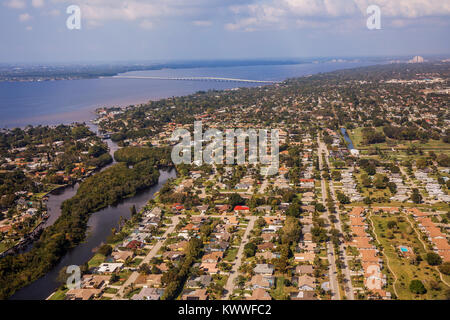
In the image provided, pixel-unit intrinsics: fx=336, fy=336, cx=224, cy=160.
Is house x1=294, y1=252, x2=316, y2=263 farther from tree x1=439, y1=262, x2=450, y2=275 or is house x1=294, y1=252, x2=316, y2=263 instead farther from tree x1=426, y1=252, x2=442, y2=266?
tree x1=439, y1=262, x2=450, y2=275

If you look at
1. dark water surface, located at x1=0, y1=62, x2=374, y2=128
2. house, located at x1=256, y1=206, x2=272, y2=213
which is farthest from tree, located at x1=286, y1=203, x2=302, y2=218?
dark water surface, located at x1=0, y1=62, x2=374, y2=128

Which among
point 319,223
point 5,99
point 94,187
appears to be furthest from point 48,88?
point 319,223

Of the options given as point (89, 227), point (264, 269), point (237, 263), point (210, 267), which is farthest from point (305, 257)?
point (89, 227)

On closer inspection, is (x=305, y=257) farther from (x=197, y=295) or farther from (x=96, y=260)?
(x=96, y=260)

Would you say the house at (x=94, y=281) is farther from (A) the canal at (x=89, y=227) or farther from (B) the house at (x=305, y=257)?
(B) the house at (x=305, y=257)

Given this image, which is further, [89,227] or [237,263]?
[89,227]

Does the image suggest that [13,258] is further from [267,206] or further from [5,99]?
[5,99]
